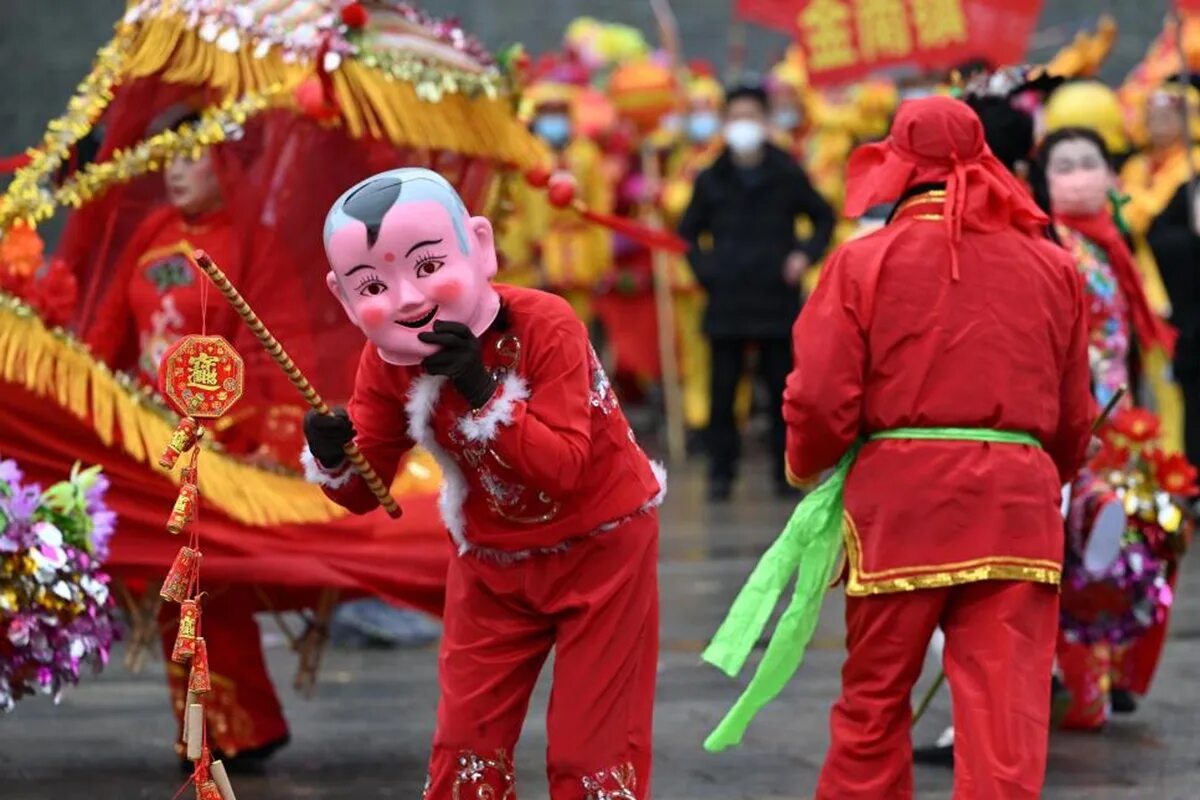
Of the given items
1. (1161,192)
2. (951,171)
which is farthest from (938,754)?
(1161,192)

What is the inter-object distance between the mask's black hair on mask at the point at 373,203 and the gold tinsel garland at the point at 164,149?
66.2 inches

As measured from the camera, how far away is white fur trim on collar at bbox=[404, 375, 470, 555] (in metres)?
4.89

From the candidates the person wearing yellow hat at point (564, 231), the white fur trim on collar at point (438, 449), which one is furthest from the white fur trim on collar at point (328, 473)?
the person wearing yellow hat at point (564, 231)

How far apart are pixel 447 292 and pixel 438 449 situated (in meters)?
0.40

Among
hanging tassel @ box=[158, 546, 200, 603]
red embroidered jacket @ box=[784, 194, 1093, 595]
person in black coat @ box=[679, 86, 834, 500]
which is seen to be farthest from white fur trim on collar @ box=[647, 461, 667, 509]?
person in black coat @ box=[679, 86, 834, 500]

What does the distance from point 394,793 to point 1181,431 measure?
23.5ft

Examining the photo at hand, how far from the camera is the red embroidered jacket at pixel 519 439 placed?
4793mm

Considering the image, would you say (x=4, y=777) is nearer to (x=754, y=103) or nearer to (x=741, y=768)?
(x=741, y=768)

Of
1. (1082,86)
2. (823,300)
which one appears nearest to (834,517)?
(823,300)

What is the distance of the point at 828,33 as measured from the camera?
12.4m

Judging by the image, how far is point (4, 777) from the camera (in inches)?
259

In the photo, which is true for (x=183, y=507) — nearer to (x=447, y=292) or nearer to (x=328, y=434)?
(x=328, y=434)

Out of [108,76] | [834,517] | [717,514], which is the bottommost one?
[717,514]

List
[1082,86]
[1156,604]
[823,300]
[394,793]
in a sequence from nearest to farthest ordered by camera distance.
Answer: [823,300] < [394,793] < [1156,604] < [1082,86]
